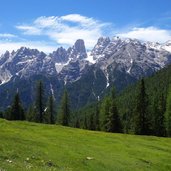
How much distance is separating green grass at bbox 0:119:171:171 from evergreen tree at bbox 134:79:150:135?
4766 centimetres

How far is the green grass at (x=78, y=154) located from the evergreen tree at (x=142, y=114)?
47664 millimetres

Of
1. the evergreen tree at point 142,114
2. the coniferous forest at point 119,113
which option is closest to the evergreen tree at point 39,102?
the coniferous forest at point 119,113

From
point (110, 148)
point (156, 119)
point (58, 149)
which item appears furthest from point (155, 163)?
point (156, 119)

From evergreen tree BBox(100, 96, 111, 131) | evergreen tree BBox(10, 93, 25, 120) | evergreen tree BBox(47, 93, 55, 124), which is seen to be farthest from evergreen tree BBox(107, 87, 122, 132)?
evergreen tree BBox(10, 93, 25, 120)

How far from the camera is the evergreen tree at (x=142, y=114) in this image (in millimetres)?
116375

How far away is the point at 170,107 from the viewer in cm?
11950

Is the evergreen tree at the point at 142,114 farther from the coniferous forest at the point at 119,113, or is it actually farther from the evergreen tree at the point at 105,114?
the evergreen tree at the point at 105,114

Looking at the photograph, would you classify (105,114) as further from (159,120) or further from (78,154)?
(78,154)

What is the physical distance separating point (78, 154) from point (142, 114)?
72.6 meters

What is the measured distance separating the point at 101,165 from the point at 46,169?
33.5ft

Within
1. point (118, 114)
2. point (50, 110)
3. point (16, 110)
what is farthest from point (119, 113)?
point (16, 110)

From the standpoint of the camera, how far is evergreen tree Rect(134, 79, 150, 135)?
116 m

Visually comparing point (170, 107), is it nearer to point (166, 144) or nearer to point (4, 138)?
point (166, 144)

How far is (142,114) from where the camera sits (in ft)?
386
